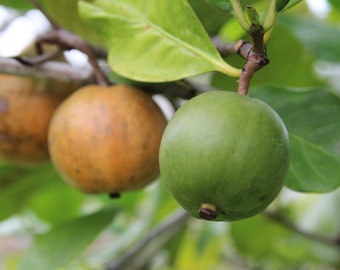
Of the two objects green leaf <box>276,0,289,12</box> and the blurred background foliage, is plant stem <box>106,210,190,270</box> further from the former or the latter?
green leaf <box>276,0,289,12</box>

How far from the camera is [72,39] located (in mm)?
1339

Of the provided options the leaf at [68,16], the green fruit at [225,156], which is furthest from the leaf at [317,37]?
the green fruit at [225,156]

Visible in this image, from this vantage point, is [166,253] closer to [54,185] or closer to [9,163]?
[54,185]

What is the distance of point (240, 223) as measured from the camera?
2.14m

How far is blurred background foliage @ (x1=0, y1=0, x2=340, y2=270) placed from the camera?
1.19 m

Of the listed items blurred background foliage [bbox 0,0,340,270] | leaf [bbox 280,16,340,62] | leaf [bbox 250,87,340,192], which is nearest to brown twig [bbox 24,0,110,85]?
blurred background foliage [bbox 0,0,340,270]

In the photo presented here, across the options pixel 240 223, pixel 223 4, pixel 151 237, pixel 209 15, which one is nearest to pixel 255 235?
pixel 240 223

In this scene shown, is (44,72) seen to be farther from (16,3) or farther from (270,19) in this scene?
(270,19)

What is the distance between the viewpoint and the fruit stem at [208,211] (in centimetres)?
→ 83

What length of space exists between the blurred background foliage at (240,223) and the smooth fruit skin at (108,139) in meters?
0.22

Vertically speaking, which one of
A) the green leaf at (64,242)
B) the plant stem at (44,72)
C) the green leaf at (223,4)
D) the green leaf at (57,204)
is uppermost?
the green leaf at (223,4)

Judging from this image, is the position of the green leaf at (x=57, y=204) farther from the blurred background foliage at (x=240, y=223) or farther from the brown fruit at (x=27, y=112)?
the brown fruit at (x=27, y=112)

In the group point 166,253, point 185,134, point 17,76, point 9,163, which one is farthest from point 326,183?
point 166,253

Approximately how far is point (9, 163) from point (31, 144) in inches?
9.9
